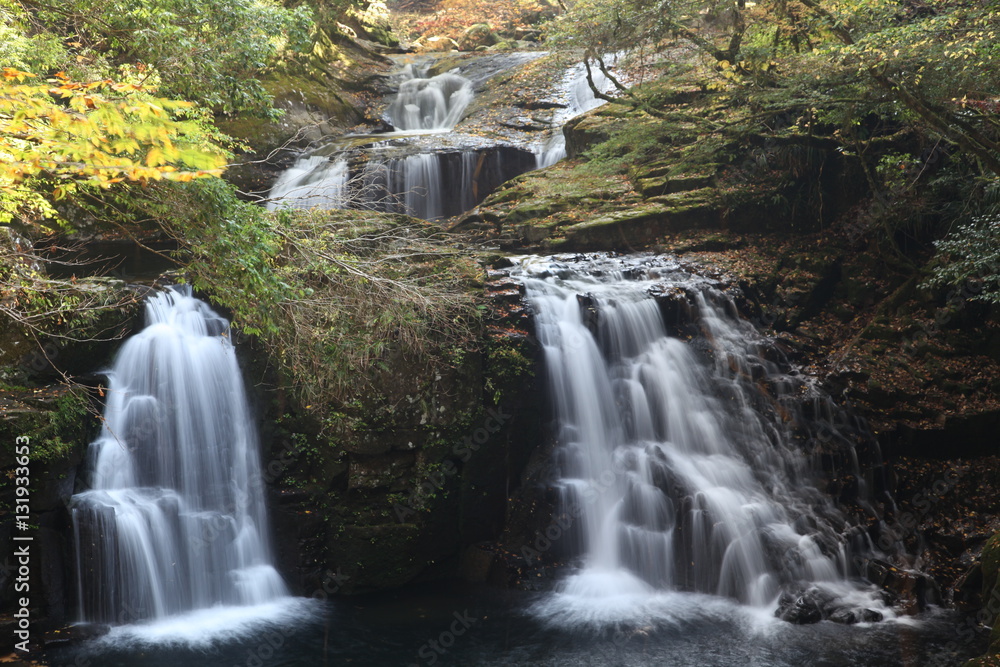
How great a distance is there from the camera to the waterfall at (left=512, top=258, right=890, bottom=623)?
7441 mm

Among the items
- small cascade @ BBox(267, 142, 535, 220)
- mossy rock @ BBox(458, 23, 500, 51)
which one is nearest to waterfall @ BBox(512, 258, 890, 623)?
small cascade @ BBox(267, 142, 535, 220)

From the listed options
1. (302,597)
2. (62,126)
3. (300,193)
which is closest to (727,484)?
(302,597)

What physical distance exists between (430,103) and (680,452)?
13666mm

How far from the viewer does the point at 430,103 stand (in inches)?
734

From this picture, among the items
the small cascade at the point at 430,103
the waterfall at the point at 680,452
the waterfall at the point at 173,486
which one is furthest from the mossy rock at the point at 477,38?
the waterfall at the point at 173,486

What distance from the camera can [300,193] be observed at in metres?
12.4

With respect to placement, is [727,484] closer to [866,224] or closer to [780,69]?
[866,224]

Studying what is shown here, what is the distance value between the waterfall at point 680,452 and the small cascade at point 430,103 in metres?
9.34

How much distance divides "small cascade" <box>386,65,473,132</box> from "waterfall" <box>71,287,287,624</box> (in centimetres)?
1122

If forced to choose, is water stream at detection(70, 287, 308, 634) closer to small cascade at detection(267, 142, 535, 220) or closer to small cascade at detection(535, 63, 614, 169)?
small cascade at detection(267, 142, 535, 220)

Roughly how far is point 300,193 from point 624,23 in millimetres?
6582

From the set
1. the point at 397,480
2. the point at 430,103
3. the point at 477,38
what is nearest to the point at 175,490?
the point at 397,480

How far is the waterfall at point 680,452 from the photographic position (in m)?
7.44

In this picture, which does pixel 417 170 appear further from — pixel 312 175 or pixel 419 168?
pixel 312 175
